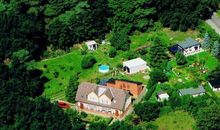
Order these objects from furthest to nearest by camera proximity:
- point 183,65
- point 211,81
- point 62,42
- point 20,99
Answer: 1. point 62,42
2. point 183,65
3. point 211,81
4. point 20,99

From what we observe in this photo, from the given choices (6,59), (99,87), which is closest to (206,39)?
(99,87)

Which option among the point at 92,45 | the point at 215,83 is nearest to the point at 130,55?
the point at 92,45

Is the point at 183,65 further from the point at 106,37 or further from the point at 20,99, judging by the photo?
the point at 20,99

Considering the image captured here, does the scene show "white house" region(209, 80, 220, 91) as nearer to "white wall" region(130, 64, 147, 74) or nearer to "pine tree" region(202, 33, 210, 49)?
"pine tree" region(202, 33, 210, 49)

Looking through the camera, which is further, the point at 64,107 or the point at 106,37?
the point at 106,37

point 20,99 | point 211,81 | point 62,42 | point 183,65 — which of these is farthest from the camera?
point 62,42

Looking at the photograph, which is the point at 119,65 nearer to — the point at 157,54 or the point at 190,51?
the point at 157,54
